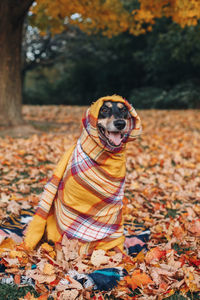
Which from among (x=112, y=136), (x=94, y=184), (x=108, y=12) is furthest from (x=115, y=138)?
(x=108, y=12)

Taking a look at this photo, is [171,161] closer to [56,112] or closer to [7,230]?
[7,230]

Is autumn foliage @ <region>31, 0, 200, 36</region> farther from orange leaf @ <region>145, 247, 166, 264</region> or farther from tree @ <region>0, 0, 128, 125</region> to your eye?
orange leaf @ <region>145, 247, 166, 264</region>

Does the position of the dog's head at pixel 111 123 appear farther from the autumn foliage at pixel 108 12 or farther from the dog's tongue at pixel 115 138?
the autumn foliage at pixel 108 12

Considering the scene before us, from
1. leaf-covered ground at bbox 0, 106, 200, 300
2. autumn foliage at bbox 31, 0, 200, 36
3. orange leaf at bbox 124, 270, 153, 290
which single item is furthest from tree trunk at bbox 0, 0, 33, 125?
orange leaf at bbox 124, 270, 153, 290

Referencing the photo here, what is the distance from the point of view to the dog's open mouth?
2441 mm

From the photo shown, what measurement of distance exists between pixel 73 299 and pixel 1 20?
22.2 feet

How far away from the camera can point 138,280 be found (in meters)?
2.38

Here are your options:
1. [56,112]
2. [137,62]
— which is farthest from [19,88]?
[137,62]

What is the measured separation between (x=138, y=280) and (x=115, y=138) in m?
1.05

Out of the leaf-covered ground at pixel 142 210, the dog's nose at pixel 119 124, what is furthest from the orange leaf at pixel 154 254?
the dog's nose at pixel 119 124

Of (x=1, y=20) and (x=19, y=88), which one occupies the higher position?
(x=1, y=20)

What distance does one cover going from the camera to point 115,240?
2.77m

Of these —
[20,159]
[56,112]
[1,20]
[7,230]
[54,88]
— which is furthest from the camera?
[54,88]

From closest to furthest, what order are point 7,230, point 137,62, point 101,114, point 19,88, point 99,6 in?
point 101,114, point 7,230, point 19,88, point 99,6, point 137,62
